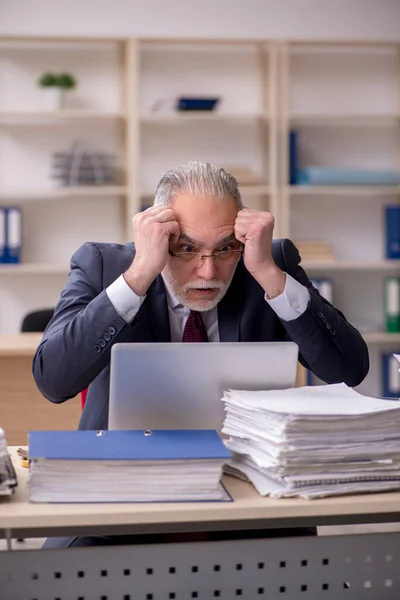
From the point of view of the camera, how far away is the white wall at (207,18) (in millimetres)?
5078

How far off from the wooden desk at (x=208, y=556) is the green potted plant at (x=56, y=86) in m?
3.82

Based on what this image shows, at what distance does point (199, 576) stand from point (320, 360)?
0.76m

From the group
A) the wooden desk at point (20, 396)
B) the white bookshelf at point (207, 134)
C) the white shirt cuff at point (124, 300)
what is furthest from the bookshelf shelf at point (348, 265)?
the white shirt cuff at point (124, 300)

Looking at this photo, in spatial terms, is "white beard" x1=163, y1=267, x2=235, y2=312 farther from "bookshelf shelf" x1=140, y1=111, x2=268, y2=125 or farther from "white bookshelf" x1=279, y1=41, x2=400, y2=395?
"white bookshelf" x1=279, y1=41, x2=400, y2=395

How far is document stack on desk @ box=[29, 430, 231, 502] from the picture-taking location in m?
1.31

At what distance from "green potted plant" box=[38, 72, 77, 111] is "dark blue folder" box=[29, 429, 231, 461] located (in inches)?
148

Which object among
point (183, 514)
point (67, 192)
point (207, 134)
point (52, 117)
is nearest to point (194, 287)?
point (183, 514)

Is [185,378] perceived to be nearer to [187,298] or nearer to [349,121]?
[187,298]

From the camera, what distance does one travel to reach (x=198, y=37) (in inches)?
199

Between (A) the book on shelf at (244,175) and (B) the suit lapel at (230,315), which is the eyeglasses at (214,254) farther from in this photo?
(A) the book on shelf at (244,175)

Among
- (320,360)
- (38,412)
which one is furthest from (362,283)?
(320,360)

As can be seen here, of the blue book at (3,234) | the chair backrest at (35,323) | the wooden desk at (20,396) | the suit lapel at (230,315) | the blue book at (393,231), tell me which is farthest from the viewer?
the blue book at (393,231)

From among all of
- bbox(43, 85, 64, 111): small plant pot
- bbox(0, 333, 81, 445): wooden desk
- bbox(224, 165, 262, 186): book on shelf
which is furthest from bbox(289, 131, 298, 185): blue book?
bbox(0, 333, 81, 445): wooden desk

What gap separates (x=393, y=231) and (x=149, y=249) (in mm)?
3717
